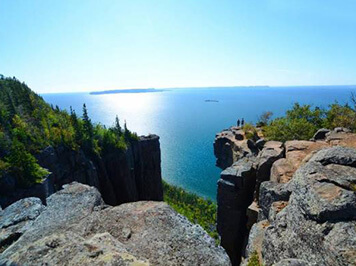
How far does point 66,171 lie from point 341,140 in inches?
1698

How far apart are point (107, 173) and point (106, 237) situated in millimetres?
48678

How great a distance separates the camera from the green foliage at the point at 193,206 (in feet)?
211

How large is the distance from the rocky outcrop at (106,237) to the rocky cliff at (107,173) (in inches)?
961

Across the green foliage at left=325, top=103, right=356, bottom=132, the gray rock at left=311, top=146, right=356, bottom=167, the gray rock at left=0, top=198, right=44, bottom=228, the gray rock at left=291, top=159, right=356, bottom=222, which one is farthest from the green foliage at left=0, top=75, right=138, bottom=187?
Answer: the green foliage at left=325, top=103, right=356, bottom=132

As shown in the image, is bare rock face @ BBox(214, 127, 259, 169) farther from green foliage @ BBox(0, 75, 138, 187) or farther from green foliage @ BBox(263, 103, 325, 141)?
green foliage @ BBox(0, 75, 138, 187)

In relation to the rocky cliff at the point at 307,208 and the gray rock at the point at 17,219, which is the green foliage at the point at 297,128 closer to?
the rocky cliff at the point at 307,208

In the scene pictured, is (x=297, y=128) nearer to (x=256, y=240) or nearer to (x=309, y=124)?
(x=309, y=124)

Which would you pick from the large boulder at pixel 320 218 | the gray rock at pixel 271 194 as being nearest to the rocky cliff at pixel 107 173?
the gray rock at pixel 271 194

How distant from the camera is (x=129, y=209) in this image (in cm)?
1058

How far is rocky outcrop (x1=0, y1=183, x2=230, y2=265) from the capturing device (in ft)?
23.6

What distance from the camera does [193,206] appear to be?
74.8m

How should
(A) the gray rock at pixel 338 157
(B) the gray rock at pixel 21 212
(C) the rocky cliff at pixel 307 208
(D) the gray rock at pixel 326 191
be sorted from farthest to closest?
(A) the gray rock at pixel 338 157
(B) the gray rock at pixel 21 212
(D) the gray rock at pixel 326 191
(C) the rocky cliff at pixel 307 208

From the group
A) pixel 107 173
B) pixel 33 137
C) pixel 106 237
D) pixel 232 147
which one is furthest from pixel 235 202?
pixel 107 173

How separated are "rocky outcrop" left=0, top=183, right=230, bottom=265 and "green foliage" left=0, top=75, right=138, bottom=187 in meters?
25.6
